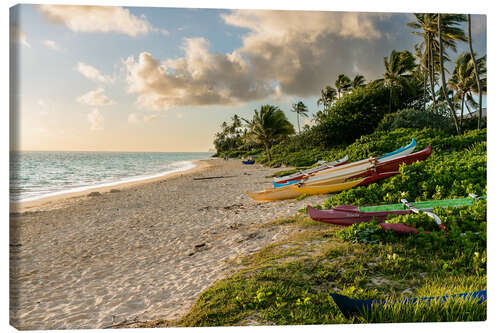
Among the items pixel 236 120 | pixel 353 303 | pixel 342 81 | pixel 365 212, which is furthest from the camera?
pixel 236 120

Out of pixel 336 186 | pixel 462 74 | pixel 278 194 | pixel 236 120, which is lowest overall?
pixel 278 194

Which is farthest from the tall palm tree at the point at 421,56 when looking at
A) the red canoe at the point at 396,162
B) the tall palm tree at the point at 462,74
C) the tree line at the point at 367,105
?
the red canoe at the point at 396,162

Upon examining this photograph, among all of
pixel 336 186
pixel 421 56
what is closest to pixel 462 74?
pixel 421 56

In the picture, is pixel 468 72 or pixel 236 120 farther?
pixel 236 120

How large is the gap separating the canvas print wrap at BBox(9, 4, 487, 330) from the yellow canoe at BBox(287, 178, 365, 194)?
3cm

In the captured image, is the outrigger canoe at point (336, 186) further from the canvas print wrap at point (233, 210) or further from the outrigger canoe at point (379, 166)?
the outrigger canoe at point (379, 166)

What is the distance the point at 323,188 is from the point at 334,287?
3054 mm

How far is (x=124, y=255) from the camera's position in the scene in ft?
11.2

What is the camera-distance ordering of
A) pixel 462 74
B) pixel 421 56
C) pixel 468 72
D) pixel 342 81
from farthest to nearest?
pixel 421 56 → pixel 342 81 → pixel 462 74 → pixel 468 72

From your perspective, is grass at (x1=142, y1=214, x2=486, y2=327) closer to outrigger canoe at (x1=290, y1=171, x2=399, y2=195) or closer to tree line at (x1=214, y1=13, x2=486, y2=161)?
outrigger canoe at (x1=290, y1=171, x2=399, y2=195)

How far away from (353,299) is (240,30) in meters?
3.06

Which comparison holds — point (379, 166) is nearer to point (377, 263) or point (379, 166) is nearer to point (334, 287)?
point (377, 263)

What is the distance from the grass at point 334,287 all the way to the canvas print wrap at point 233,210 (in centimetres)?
1

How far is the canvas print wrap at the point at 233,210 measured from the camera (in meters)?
1.98
